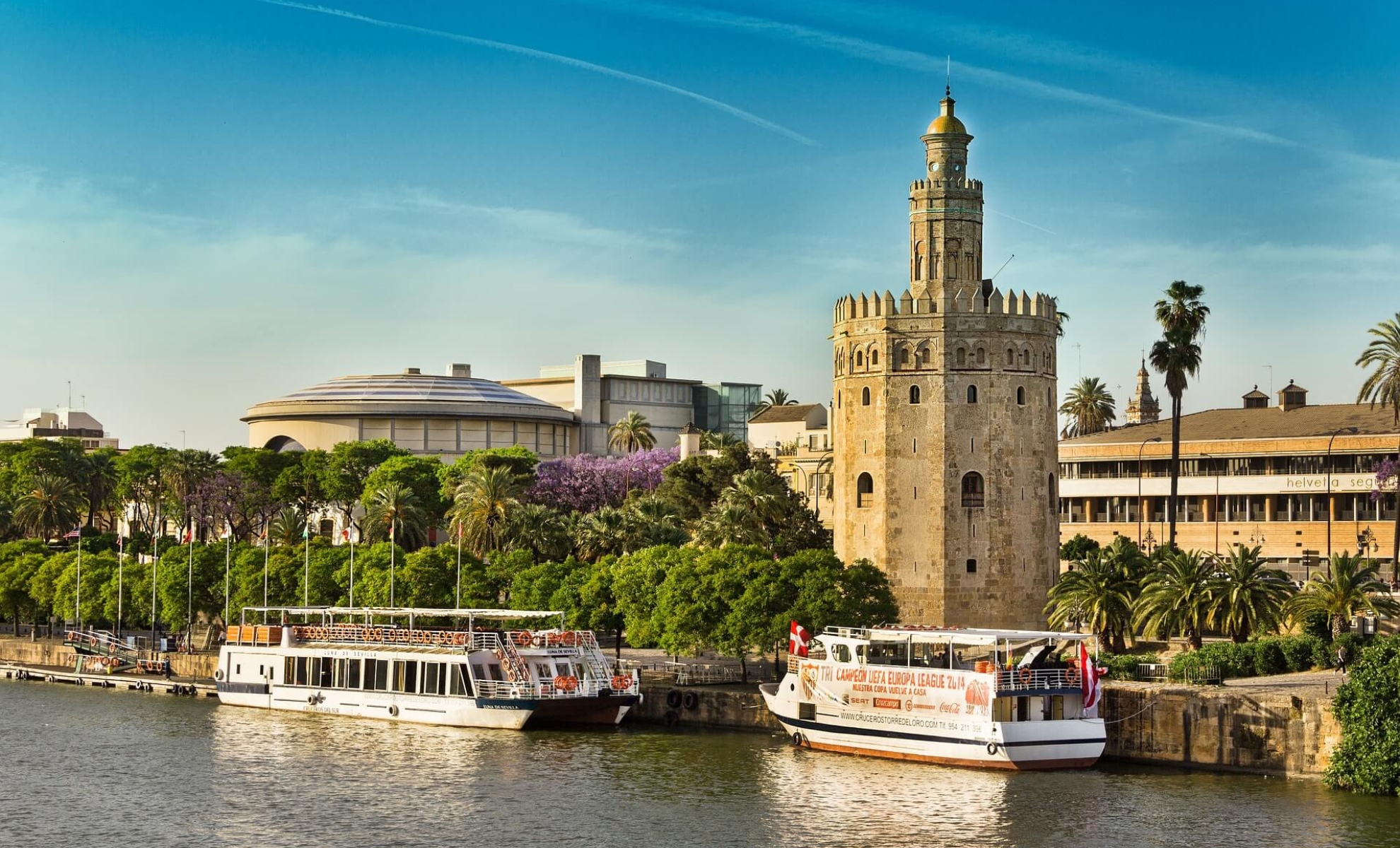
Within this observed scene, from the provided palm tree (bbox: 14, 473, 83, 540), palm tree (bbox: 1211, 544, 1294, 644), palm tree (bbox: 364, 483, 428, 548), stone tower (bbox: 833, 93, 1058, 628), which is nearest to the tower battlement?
stone tower (bbox: 833, 93, 1058, 628)

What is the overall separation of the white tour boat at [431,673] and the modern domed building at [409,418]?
3201 inches

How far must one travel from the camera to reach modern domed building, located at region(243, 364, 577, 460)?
514 feet

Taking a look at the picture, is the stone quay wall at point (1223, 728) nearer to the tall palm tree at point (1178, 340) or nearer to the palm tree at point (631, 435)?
the tall palm tree at point (1178, 340)

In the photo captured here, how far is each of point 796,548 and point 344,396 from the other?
80.2m

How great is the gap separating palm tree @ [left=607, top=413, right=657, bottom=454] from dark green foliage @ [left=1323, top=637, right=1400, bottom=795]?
361ft

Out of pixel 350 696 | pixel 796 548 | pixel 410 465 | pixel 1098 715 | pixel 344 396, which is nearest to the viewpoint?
pixel 1098 715

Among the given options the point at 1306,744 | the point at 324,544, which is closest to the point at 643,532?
the point at 324,544

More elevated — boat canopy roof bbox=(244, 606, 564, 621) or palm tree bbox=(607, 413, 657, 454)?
palm tree bbox=(607, 413, 657, 454)

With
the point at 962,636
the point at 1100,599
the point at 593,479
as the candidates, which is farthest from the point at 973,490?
the point at 593,479

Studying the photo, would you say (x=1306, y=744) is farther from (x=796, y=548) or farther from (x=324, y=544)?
(x=324, y=544)

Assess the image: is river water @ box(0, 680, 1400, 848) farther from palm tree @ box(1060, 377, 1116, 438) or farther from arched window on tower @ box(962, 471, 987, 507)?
palm tree @ box(1060, 377, 1116, 438)

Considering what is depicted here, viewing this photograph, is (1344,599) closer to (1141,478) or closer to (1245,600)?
(1245,600)

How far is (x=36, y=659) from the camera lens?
9494 centimetres

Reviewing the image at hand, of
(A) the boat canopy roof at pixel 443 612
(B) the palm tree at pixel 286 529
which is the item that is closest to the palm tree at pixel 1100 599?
(A) the boat canopy roof at pixel 443 612
